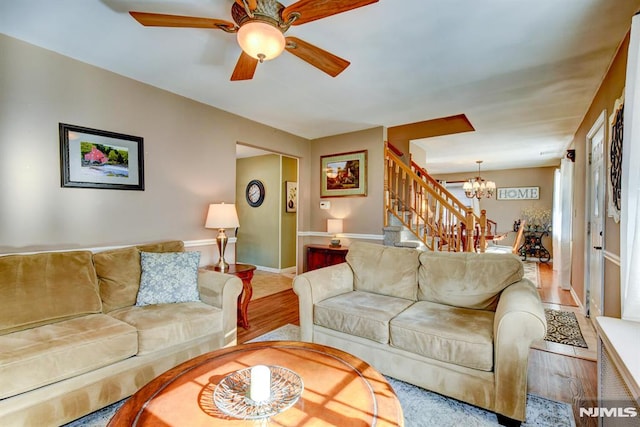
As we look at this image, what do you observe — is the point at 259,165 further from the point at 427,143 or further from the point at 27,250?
the point at 27,250

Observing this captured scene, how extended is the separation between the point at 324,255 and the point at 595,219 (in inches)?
130

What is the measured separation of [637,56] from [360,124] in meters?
3.14

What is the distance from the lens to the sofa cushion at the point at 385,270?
8.55 ft

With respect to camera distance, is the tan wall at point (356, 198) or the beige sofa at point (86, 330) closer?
the beige sofa at point (86, 330)

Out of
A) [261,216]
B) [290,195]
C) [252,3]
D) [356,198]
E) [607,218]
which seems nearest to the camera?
[252,3]

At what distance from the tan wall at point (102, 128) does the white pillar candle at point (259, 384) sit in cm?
241

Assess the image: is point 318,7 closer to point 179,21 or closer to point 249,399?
point 179,21

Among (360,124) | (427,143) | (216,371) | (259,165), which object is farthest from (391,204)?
(216,371)

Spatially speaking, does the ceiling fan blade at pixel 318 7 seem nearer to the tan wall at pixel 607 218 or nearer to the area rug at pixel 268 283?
the tan wall at pixel 607 218

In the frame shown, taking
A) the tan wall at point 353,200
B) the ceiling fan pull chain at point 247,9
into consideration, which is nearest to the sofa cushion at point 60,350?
the ceiling fan pull chain at point 247,9

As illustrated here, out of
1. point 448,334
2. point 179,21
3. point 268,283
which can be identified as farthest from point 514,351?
point 268,283

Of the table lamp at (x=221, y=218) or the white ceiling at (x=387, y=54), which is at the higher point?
the white ceiling at (x=387, y=54)

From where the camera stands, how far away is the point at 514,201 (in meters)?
8.55

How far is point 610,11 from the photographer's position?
75.8 inches
